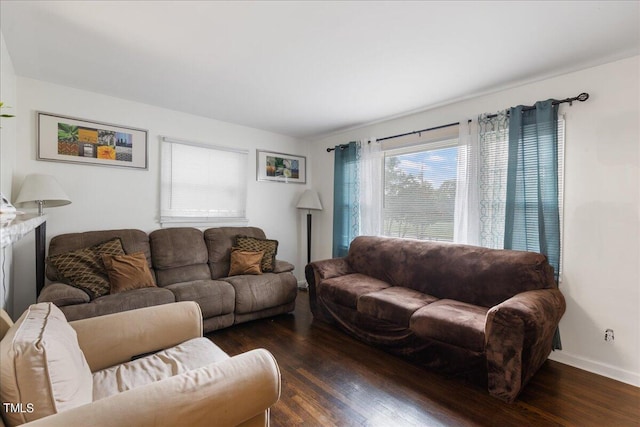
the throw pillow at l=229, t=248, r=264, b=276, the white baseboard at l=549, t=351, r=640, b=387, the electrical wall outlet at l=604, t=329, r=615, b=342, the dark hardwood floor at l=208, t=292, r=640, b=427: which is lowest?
the dark hardwood floor at l=208, t=292, r=640, b=427

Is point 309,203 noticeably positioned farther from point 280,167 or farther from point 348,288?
point 348,288

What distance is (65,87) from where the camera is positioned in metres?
2.85

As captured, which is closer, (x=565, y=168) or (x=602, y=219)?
(x=602, y=219)

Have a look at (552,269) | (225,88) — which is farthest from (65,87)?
(552,269)

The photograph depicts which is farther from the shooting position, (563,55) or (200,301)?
(200,301)

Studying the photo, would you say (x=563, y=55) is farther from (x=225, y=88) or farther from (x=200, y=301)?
(x=200, y=301)

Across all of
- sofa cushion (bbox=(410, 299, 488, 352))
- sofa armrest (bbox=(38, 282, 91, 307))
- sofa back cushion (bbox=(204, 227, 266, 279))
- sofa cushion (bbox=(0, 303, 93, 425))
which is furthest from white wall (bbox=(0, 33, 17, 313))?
sofa cushion (bbox=(410, 299, 488, 352))

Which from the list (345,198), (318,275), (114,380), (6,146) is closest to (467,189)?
(345,198)

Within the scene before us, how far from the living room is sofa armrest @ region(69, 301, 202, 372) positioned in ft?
4.93

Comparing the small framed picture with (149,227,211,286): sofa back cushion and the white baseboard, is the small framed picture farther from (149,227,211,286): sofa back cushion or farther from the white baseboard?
the white baseboard

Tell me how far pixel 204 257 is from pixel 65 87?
84.7 inches

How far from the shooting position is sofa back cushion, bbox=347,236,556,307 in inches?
91.7

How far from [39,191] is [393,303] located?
3079mm

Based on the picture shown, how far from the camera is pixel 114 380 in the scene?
1.34 meters
